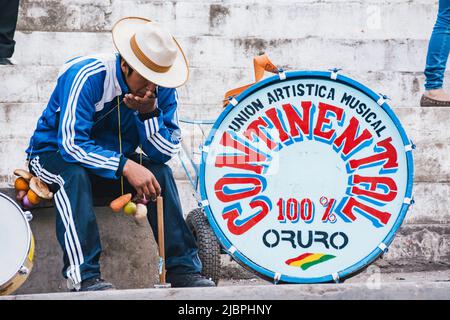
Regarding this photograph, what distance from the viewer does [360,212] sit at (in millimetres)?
4680

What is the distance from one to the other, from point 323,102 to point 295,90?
0.47 ft

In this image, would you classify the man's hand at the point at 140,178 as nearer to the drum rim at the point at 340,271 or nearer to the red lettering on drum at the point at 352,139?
the drum rim at the point at 340,271

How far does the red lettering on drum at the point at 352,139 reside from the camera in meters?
4.68

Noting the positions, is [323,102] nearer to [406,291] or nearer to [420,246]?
[406,291]

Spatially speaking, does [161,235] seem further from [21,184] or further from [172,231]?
[21,184]

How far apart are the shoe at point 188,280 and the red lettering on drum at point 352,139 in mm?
1006

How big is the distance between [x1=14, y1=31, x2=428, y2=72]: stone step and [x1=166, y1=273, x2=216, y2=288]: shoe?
2652 millimetres

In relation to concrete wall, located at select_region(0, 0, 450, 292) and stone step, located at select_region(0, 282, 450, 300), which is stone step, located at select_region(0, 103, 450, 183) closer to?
concrete wall, located at select_region(0, 0, 450, 292)

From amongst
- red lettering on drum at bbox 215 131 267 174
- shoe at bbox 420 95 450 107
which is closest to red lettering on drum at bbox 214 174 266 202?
red lettering on drum at bbox 215 131 267 174

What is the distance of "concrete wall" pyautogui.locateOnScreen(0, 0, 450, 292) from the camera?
6.95m

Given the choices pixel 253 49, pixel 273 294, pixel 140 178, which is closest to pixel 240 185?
pixel 140 178

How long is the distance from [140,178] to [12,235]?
67 centimetres

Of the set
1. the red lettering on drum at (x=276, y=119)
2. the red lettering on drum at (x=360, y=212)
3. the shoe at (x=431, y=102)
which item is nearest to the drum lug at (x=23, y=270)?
the red lettering on drum at (x=276, y=119)
